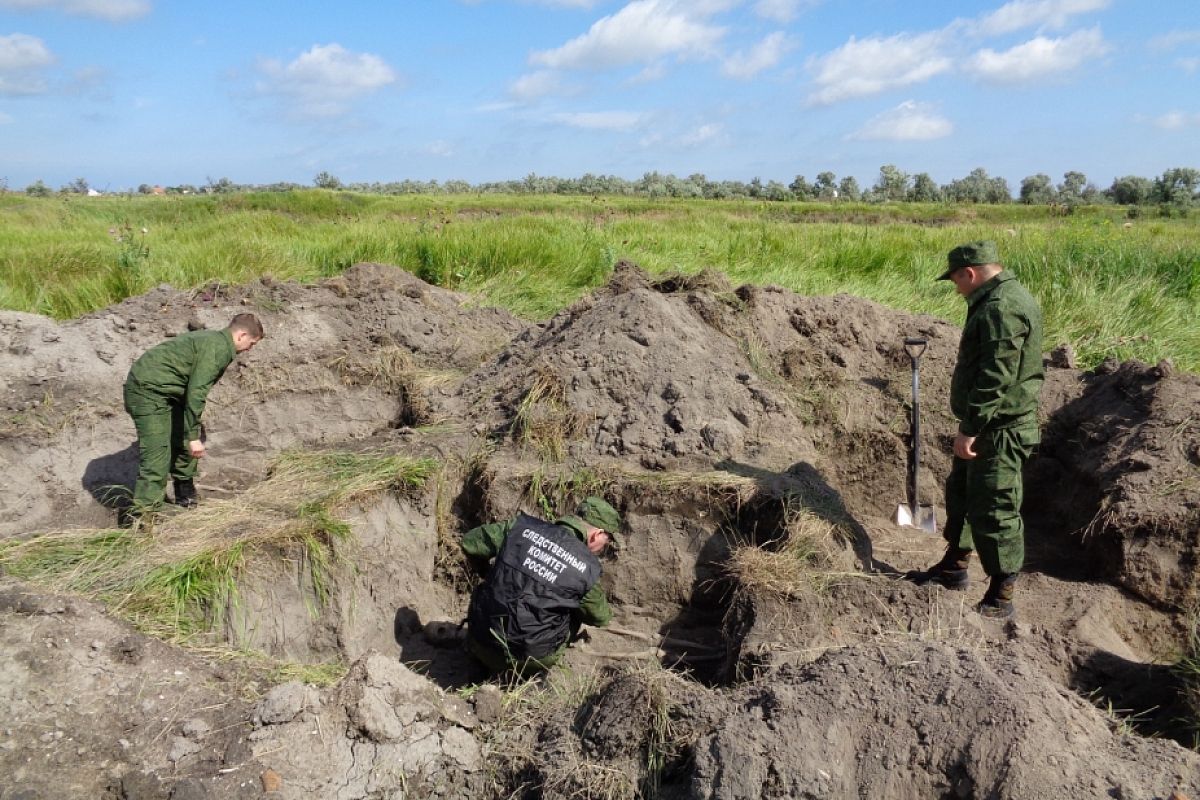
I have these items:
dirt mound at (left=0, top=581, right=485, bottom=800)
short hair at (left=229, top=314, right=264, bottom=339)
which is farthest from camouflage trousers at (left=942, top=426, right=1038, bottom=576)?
short hair at (left=229, top=314, right=264, bottom=339)

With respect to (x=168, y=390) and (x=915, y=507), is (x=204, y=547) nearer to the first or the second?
(x=168, y=390)

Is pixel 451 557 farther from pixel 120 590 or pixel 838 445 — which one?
pixel 838 445

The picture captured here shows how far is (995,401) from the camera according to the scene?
3.85 meters

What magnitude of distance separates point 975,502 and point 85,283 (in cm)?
840

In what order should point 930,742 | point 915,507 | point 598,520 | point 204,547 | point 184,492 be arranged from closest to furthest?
point 930,742
point 204,547
point 598,520
point 915,507
point 184,492

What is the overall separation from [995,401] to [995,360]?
20cm

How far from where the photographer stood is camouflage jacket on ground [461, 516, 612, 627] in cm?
415

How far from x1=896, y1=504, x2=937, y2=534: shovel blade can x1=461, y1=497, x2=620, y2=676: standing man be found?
7.36 ft

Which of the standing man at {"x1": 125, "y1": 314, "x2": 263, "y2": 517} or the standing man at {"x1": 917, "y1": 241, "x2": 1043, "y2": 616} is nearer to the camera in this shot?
the standing man at {"x1": 917, "y1": 241, "x2": 1043, "y2": 616}

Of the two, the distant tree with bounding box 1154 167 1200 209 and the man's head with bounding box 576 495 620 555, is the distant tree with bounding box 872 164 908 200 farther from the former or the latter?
the man's head with bounding box 576 495 620 555

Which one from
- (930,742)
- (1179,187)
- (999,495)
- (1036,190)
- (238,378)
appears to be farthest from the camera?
(1036,190)

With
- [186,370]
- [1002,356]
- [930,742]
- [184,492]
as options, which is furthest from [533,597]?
[184,492]

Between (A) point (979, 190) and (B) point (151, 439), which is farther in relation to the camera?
(A) point (979, 190)

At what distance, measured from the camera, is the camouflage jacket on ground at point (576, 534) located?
4.15m
